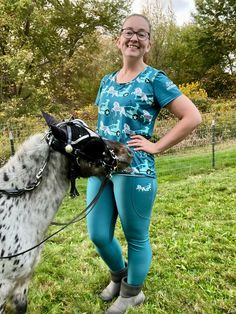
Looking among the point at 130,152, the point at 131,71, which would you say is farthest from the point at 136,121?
the point at 131,71

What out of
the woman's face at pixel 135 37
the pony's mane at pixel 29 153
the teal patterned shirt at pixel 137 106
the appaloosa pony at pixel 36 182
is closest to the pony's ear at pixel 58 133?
the appaloosa pony at pixel 36 182

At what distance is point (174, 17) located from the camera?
25766mm

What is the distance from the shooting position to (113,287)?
352 cm

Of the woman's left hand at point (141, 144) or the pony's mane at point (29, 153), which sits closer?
the pony's mane at point (29, 153)

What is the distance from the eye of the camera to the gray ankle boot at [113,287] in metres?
3.47

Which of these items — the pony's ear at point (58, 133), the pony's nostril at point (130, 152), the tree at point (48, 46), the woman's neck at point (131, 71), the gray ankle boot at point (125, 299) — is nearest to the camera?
the pony's ear at point (58, 133)

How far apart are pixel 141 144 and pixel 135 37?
0.73 m

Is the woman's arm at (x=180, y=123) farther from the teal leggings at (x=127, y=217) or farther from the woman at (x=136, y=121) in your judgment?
the teal leggings at (x=127, y=217)

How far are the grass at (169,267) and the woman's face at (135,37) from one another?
201 cm

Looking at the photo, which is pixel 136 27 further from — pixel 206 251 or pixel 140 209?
pixel 206 251

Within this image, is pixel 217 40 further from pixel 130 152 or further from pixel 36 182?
pixel 36 182

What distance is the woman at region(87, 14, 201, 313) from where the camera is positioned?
273 centimetres

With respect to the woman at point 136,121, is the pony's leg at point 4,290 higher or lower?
lower

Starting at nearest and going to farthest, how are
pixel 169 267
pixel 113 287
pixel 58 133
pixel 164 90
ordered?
pixel 58 133, pixel 164 90, pixel 113 287, pixel 169 267
